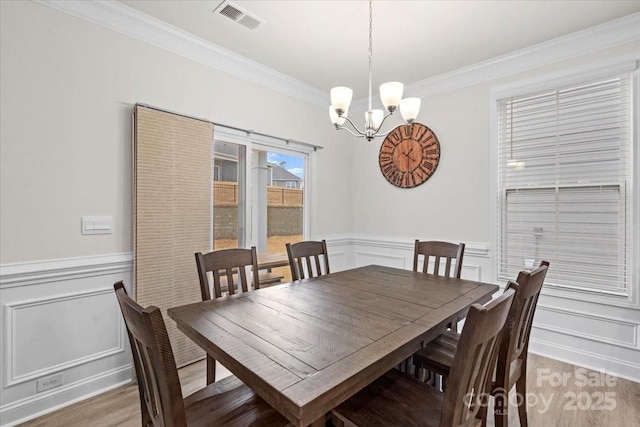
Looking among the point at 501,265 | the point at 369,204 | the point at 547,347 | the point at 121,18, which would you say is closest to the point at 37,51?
the point at 121,18

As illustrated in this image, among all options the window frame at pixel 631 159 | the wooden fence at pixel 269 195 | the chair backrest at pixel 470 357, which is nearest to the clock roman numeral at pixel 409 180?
the window frame at pixel 631 159

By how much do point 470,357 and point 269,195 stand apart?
2839 millimetres

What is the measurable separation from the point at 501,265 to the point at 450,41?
216cm

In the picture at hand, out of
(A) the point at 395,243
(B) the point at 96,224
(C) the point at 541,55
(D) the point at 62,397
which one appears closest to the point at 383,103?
(C) the point at 541,55

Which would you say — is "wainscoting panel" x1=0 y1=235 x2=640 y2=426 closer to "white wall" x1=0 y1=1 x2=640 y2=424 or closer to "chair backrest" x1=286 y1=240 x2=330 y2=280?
"white wall" x1=0 y1=1 x2=640 y2=424

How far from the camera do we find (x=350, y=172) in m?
4.38

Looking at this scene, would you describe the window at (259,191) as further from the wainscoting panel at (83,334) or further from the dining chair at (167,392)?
the dining chair at (167,392)

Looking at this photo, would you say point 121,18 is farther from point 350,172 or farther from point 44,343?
point 350,172

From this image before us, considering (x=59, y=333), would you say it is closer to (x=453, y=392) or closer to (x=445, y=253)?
(x=453, y=392)

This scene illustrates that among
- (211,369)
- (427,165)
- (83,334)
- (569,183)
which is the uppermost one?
(427,165)

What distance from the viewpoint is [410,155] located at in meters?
3.74

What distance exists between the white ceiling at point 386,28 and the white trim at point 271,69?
0.08 meters

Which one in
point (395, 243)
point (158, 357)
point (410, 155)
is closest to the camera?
point (158, 357)

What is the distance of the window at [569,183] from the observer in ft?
8.34
